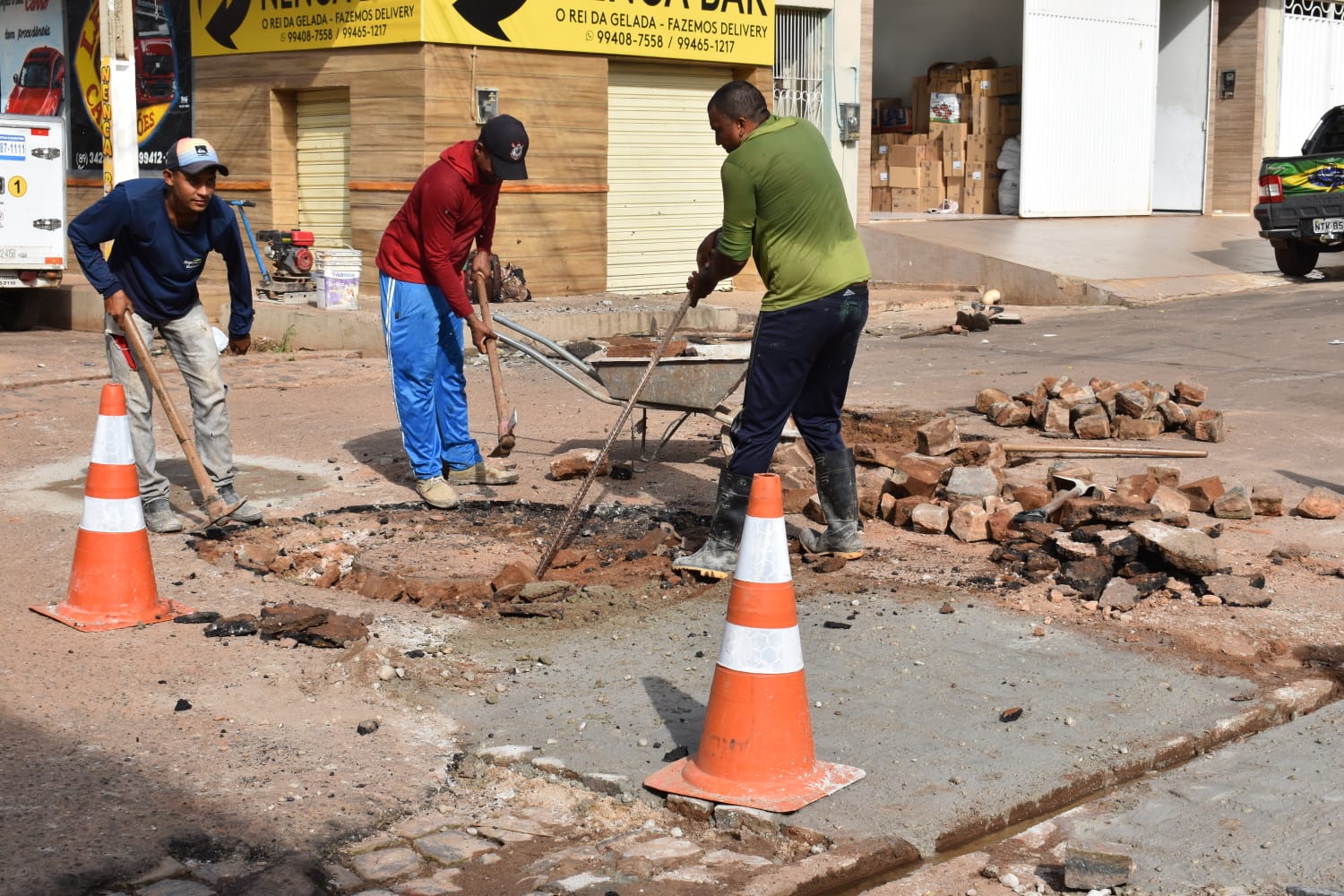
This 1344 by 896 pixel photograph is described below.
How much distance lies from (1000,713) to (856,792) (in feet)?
2.54

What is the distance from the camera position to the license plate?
59.2ft

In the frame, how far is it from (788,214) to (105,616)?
117 inches

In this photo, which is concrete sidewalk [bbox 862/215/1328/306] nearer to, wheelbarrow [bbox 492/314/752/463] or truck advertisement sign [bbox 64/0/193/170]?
truck advertisement sign [bbox 64/0/193/170]

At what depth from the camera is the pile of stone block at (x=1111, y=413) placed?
910 cm

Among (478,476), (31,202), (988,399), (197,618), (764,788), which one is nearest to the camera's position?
(764,788)

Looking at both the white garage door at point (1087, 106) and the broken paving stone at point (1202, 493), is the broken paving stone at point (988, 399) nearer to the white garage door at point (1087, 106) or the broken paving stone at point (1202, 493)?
the broken paving stone at point (1202, 493)

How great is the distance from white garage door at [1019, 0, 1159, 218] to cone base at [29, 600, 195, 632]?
19837mm

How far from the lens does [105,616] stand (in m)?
5.38

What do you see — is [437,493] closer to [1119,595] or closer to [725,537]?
[725,537]

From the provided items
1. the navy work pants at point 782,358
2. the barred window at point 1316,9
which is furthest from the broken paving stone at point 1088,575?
the barred window at point 1316,9

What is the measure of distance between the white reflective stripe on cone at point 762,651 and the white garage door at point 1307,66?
1060 inches

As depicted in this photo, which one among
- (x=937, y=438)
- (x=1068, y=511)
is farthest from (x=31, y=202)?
(x=1068, y=511)

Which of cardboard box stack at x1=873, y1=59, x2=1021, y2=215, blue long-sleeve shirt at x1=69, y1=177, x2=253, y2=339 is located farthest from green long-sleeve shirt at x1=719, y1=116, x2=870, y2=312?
cardboard box stack at x1=873, y1=59, x2=1021, y2=215

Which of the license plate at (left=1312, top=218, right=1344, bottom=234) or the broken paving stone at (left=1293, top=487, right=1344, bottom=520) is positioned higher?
the license plate at (left=1312, top=218, right=1344, bottom=234)
